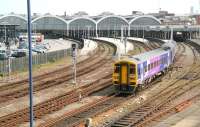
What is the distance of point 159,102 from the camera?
3080cm

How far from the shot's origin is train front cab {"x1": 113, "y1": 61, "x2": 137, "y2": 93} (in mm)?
32844

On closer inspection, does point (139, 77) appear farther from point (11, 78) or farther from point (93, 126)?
point (11, 78)

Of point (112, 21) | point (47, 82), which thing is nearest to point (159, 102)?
point (47, 82)

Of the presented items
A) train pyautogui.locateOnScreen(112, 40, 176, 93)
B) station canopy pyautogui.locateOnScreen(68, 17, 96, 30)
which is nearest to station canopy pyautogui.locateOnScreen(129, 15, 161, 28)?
station canopy pyautogui.locateOnScreen(68, 17, 96, 30)

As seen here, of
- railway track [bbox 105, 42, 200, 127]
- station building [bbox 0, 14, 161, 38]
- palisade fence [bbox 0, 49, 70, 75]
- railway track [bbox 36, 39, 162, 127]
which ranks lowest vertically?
railway track [bbox 36, 39, 162, 127]

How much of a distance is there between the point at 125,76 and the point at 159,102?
3.52 meters

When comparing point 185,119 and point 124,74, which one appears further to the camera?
point 124,74

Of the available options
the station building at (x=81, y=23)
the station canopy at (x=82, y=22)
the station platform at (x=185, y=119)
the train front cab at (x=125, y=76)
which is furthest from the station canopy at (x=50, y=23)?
the station platform at (x=185, y=119)

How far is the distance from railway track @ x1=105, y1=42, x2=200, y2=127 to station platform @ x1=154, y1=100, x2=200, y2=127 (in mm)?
1290

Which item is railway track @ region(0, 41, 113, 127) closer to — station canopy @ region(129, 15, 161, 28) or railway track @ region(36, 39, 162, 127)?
railway track @ region(36, 39, 162, 127)

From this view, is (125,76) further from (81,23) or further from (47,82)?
(81,23)

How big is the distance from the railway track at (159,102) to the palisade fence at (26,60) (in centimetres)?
1612

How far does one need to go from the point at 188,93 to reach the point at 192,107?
230 inches

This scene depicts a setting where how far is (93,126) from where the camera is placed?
24.0 meters
